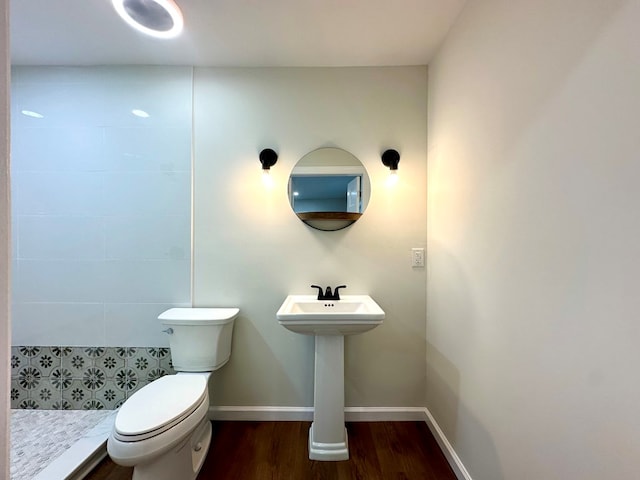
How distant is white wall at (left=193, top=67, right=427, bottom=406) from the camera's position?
73.4 inches

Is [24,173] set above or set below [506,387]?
above

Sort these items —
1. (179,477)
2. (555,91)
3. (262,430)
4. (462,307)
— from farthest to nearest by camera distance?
1. (262,430)
2. (462,307)
3. (179,477)
4. (555,91)

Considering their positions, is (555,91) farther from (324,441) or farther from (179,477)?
(179,477)

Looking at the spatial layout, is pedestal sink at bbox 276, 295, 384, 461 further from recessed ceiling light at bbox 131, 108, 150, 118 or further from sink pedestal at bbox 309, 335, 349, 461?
recessed ceiling light at bbox 131, 108, 150, 118

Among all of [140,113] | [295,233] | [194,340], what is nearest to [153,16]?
[140,113]

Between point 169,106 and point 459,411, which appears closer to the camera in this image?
point 459,411

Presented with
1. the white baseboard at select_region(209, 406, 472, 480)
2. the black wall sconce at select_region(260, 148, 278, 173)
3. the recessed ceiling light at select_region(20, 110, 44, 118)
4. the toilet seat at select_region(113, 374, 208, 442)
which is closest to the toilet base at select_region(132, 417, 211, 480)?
the toilet seat at select_region(113, 374, 208, 442)

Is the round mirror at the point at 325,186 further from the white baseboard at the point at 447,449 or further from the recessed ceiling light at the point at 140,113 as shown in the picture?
the white baseboard at the point at 447,449

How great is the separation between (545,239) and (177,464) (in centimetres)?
176

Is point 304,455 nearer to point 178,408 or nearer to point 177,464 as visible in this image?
point 177,464

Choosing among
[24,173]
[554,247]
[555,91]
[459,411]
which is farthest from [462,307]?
[24,173]

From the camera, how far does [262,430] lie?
1771 millimetres

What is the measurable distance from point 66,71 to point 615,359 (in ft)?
9.87

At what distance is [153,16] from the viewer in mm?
1392
